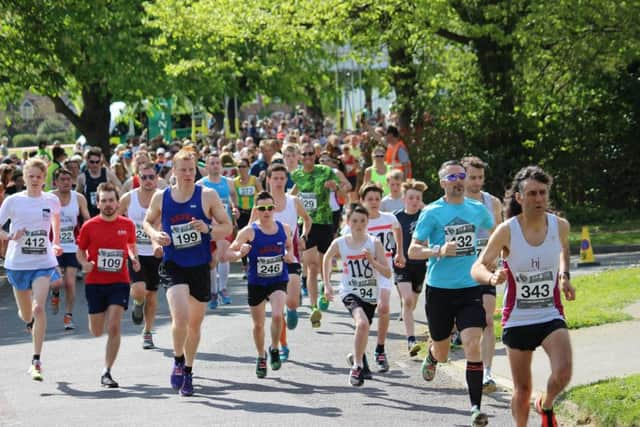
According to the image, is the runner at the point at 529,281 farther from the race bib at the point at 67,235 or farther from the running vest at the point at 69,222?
the race bib at the point at 67,235

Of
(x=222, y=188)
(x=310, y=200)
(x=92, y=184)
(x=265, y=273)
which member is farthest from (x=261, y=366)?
(x=92, y=184)

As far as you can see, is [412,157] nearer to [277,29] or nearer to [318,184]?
[277,29]

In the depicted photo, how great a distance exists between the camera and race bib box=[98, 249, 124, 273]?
12211 millimetres

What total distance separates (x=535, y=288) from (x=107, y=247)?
507cm

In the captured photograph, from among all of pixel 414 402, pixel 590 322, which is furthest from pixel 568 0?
pixel 414 402

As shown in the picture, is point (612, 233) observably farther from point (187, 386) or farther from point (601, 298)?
point (187, 386)

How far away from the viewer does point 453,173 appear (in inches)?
405

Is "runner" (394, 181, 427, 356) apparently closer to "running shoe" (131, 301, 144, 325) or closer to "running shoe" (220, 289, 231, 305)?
"running shoe" (131, 301, 144, 325)

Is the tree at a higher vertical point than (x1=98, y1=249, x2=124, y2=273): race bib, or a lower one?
higher

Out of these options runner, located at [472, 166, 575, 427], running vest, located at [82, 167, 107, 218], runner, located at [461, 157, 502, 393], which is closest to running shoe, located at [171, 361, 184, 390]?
runner, located at [461, 157, 502, 393]

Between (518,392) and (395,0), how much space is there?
63.1 feet

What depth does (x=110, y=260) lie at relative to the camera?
12.3 m

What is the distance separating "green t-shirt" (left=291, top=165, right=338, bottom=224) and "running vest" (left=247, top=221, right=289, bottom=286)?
14.5 feet

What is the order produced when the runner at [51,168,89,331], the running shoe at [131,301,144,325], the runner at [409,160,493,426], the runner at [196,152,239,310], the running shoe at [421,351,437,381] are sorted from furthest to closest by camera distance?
the runner at [196,152,239,310]
the runner at [51,168,89,331]
the running shoe at [131,301,144,325]
the running shoe at [421,351,437,381]
the runner at [409,160,493,426]
